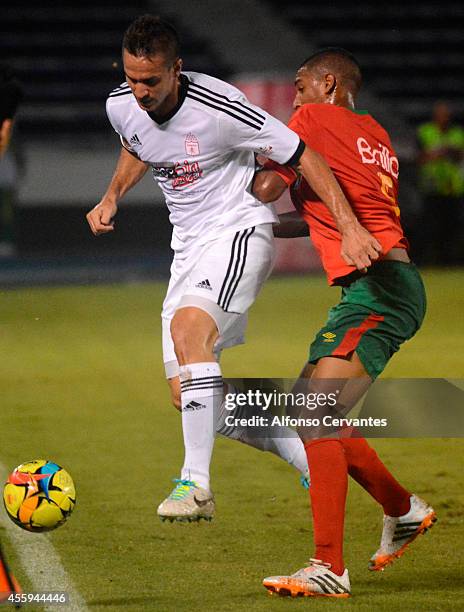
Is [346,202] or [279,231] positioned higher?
[346,202]

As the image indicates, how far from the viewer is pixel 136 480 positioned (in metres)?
6.21

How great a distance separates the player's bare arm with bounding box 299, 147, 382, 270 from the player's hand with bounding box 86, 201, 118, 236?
84 centimetres

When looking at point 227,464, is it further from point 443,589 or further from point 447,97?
point 447,97

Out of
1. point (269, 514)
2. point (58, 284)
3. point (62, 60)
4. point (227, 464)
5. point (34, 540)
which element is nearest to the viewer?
point (34, 540)

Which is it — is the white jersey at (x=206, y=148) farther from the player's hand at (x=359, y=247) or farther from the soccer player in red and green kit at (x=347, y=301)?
the player's hand at (x=359, y=247)

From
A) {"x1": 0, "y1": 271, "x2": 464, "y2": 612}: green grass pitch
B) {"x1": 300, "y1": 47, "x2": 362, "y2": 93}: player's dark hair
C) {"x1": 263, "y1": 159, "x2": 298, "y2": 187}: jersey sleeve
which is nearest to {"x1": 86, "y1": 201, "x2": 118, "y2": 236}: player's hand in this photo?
{"x1": 263, "y1": 159, "x2": 298, "y2": 187}: jersey sleeve

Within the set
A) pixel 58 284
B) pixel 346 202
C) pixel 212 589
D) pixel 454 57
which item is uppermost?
pixel 346 202

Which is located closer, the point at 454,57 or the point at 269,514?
the point at 269,514

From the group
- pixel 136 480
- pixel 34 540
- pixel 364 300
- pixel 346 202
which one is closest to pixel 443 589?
pixel 364 300

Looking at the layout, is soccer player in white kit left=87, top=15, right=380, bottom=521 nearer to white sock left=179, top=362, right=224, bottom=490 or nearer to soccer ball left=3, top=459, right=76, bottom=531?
white sock left=179, top=362, right=224, bottom=490

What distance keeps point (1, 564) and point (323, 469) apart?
1128 millimetres

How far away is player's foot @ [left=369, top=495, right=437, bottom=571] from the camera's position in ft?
15.2

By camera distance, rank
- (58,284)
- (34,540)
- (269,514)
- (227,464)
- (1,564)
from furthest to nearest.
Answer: (58,284) → (227,464) → (269,514) → (34,540) → (1,564)

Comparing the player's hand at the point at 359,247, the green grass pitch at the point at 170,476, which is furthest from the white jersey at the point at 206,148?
the green grass pitch at the point at 170,476
